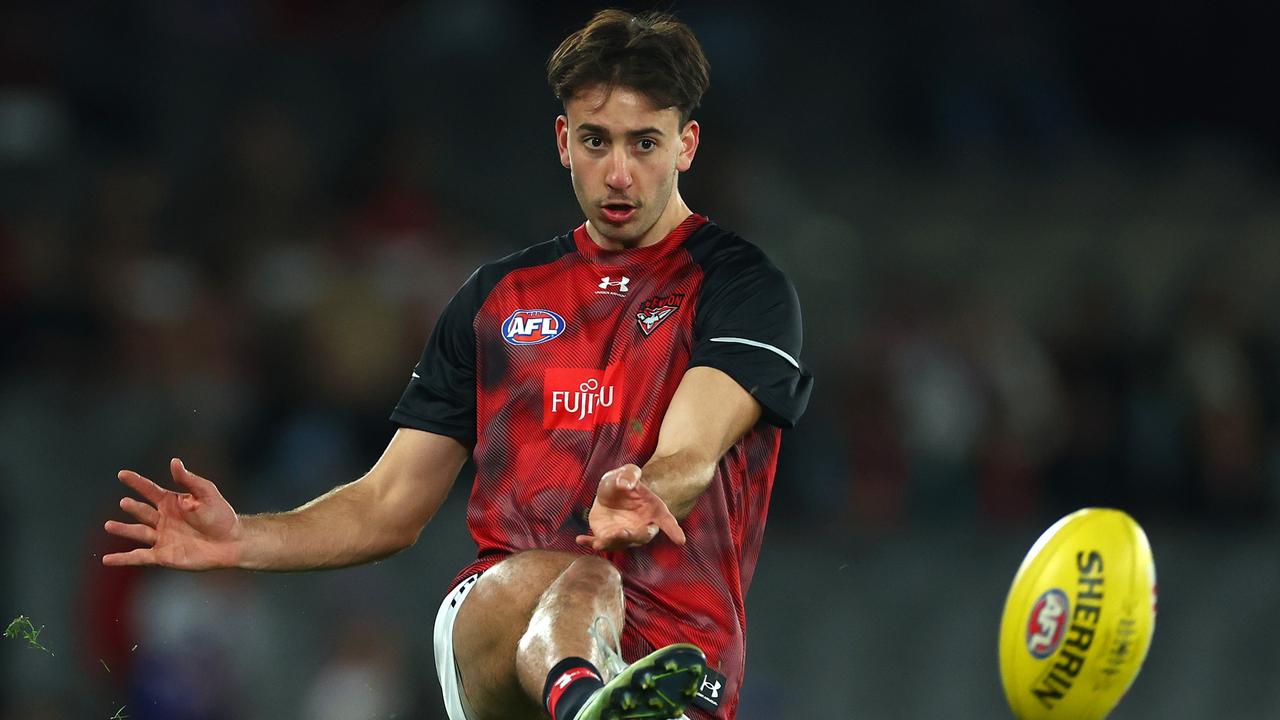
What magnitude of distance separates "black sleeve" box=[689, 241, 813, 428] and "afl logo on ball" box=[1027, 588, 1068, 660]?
0.90 meters

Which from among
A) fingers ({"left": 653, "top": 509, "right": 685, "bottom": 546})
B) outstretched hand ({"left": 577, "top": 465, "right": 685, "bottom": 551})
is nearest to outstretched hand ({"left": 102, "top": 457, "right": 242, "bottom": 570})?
outstretched hand ({"left": 577, "top": 465, "right": 685, "bottom": 551})

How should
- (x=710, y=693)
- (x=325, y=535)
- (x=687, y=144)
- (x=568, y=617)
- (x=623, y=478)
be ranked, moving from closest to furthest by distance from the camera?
(x=623, y=478)
(x=568, y=617)
(x=710, y=693)
(x=687, y=144)
(x=325, y=535)

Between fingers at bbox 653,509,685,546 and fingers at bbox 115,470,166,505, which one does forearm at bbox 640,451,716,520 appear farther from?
fingers at bbox 115,470,166,505

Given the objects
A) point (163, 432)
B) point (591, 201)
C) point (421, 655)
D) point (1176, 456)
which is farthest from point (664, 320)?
point (1176, 456)

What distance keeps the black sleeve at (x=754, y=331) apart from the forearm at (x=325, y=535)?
1224 mm

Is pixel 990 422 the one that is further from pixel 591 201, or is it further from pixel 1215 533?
pixel 591 201

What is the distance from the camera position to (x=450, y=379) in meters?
5.42

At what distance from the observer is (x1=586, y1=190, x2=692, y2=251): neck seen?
5.23 m

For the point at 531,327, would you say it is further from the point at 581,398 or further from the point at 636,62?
the point at 636,62

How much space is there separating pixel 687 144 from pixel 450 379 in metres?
1.04

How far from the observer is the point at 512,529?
16.6ft

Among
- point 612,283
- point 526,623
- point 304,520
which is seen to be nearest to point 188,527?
point 304,520

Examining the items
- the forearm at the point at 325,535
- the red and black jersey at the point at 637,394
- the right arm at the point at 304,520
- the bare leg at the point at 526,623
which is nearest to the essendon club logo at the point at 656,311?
the red and black jersey at the point at 637,394

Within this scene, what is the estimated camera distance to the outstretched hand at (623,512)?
13.8ft
